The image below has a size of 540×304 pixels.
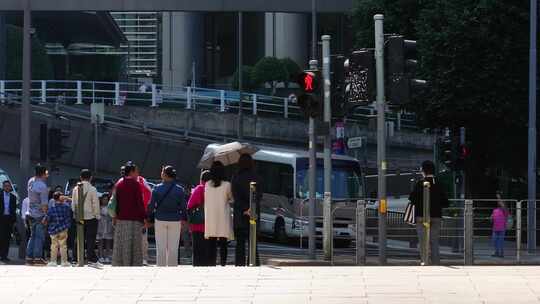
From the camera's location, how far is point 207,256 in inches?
729

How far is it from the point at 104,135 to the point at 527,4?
1763 centimetres

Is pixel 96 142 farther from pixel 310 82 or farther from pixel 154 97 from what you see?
pixel 310 82

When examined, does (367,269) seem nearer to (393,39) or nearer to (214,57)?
(393,39)

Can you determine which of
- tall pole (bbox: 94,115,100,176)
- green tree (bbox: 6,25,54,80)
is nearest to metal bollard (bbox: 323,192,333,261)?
tall pole (bbox: 94,115,100,176)

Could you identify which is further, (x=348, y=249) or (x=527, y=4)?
(x=527, y=4)

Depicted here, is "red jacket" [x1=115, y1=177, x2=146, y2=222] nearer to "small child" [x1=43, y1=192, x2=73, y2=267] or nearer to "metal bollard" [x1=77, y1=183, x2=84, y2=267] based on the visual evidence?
"metal bollard" [x1=77, y1=183, x2=84, y2=267]

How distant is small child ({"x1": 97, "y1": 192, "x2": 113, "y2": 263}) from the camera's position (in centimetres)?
2470

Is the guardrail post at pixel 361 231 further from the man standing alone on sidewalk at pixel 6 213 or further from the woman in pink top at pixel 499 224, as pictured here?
the man standing alone on sidewalk at pixel 6 213

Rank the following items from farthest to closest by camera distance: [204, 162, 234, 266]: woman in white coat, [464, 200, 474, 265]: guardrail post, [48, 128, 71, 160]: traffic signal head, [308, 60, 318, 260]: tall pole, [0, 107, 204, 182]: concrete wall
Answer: [0, 107, 204, 182]: concrete wall
[48, 128, 71, 160]: traffic signal head
[464, 200, 474, 265]: guardrail post
[308, 60, 318, 260]: tall pole
[204, 162, 234, 266]: woman in white coat

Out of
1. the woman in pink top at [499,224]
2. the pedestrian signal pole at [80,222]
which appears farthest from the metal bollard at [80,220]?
the woman in pink top at [499,224]

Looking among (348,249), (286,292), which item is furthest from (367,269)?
(348,249)

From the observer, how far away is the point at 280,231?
3431 centimetres

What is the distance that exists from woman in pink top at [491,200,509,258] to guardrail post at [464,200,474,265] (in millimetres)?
2373

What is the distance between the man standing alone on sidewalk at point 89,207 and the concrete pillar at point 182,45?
4631 centimetres
